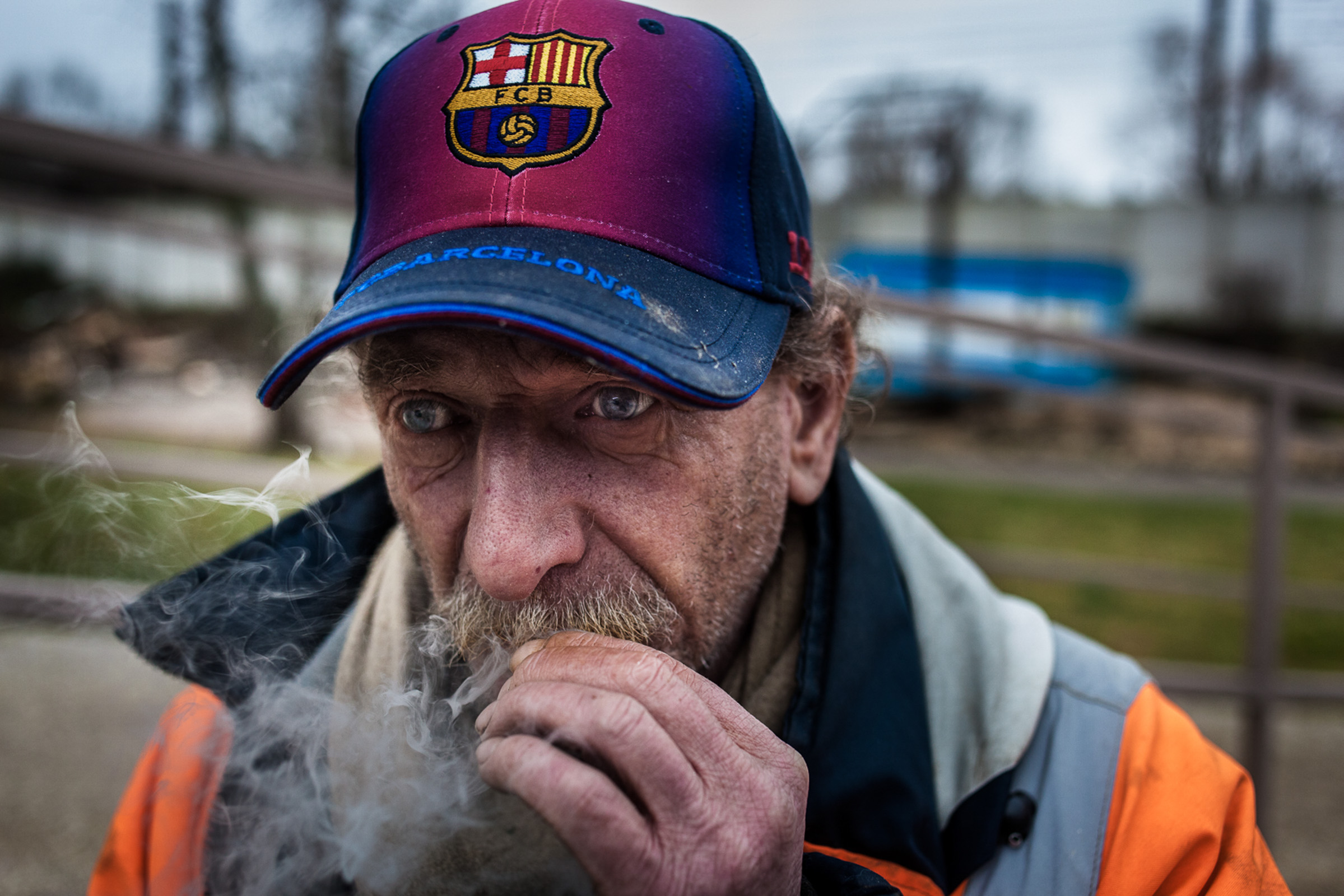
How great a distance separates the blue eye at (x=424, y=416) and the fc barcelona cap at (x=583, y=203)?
18 centimetres

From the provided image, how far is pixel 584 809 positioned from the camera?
0.99m

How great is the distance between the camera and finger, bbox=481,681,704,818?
103 cm

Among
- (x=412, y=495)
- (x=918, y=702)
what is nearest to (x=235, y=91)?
(x=412, y=495)

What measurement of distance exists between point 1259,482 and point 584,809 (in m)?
3.14

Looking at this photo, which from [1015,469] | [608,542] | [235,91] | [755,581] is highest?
[235,91]

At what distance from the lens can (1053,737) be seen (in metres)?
1.53

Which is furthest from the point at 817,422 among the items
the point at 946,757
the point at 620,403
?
the point at 946,757

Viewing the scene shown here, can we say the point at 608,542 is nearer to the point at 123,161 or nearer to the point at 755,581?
the point at 755,581

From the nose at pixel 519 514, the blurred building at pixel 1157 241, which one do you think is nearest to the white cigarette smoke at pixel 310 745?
the nose at pixel 519 514

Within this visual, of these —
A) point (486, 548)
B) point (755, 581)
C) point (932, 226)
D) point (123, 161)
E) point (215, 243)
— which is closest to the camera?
point (486, 548)

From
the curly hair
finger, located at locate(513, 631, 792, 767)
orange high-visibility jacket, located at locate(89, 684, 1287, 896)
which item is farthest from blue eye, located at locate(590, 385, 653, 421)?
orange high-visibility jacket, located at locate(89, 684, 1287, 896)

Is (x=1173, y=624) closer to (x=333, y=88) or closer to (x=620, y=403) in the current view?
(x=620, y=403)

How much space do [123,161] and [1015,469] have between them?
14.2m

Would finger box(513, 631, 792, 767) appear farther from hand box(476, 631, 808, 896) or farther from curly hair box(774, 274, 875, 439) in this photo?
curly hair box(774, 274, 875, 439)
